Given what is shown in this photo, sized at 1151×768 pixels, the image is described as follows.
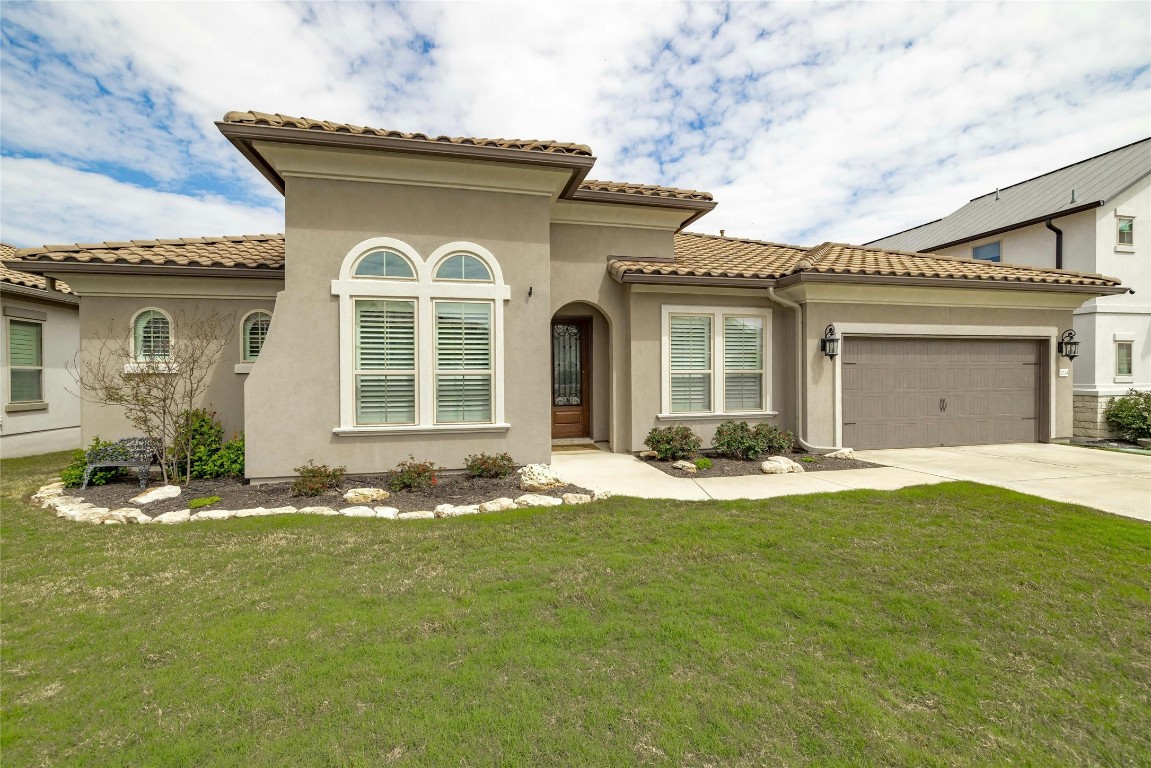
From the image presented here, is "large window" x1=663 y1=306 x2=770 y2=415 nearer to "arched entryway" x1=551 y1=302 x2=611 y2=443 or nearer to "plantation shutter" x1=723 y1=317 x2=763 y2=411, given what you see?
"plantation shutter" x1=723 y1=317 x2=763 y2=411

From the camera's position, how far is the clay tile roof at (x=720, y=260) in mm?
9227

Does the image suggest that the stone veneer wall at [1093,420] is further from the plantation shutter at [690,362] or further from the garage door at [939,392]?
the plantation shutter at [690,362]

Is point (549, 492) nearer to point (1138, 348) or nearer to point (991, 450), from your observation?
point (991, 450)

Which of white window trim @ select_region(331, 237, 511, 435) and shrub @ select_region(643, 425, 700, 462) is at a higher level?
white window trim @ select_region(331, 237, 511, 435)

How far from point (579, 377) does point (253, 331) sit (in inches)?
249

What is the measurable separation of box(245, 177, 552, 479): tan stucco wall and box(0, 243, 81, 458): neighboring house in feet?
21.6

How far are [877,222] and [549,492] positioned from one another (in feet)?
122

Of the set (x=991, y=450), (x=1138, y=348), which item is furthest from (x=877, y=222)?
(x=991, y=450)

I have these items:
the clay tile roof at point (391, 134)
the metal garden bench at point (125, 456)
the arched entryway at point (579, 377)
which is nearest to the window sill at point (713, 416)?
the arched entryway at point (579, 377)

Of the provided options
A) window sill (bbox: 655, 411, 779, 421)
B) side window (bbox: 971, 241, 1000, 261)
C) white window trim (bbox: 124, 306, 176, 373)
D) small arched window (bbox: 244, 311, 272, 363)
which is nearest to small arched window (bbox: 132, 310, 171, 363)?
white window trim (bbox: 124, 306, 176, 373)

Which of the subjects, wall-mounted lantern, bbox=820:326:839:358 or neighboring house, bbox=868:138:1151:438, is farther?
neighboring house, bbox=868:138:1151:438

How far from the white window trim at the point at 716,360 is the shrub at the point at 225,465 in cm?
720

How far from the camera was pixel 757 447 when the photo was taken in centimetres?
898

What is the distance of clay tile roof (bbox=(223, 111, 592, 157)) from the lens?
6.62 metres
